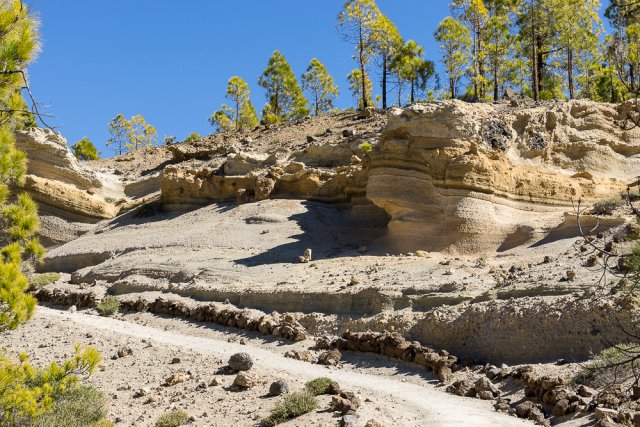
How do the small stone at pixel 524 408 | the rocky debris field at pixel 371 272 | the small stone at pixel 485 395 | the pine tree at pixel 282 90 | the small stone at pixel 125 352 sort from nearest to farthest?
the small stone at pixel 524 408 → the small stone at pixel 485 395 → the rocky debris field at pixel 371 272 → the small stone at pixel 125 352 → the pine tree at pixel 282 90

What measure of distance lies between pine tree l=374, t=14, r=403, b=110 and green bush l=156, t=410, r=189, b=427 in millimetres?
33474

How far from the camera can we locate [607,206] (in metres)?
17.7

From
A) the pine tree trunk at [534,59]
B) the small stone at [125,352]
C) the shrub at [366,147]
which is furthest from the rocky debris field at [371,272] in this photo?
the pine tree trunk at [534,59]

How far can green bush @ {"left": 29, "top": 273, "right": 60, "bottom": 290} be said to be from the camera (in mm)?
23461

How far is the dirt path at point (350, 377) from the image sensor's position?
9.35 m

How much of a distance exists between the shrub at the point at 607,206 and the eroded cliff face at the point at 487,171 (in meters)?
0.90

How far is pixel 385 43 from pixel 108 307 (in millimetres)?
29049

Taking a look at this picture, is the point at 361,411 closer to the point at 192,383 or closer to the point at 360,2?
the point at 192,383

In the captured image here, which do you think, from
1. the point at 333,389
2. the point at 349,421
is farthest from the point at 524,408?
the point at 333,389

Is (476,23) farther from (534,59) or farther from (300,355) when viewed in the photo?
(300,355)

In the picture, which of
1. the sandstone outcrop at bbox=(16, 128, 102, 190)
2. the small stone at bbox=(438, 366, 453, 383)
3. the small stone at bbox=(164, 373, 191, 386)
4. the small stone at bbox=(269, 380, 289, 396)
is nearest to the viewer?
the small stone at bbox=(269, 380, 289, 396)

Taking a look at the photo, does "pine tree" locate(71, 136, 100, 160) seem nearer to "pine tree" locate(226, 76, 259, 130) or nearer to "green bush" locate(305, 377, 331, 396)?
"pine tree" locate(226, 76, 259, 130)

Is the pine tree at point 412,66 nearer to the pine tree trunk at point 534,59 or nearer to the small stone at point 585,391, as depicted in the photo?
the pine tree trunk at point 534,59

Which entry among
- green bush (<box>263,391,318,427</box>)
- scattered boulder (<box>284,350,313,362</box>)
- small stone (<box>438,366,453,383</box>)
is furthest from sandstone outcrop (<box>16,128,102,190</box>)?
green bush (<box>263,391,318,427</box>)
